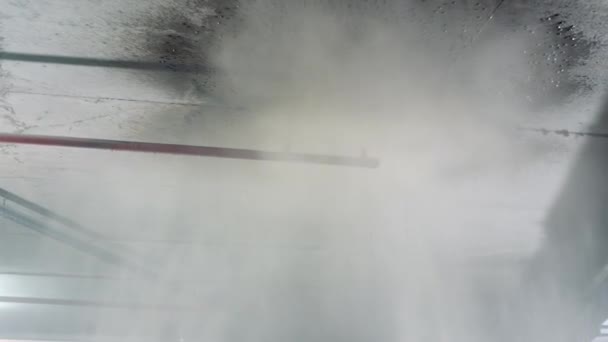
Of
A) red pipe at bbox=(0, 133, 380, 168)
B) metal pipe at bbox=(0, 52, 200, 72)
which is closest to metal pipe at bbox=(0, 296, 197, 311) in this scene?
red pipe at bbox=(0, 133, 380, 168)

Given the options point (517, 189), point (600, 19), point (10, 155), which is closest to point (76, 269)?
point (10, 155)

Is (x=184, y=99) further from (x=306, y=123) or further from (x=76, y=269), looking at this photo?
(x=76, y=269)

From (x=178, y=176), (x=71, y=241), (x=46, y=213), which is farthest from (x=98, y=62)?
(x=71, y=241)

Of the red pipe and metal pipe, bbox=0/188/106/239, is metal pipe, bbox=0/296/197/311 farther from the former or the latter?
the red pipe

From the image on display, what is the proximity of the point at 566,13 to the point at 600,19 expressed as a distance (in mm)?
115

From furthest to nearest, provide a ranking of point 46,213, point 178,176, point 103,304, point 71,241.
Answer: point 103,304 < point 71,241 < point 46,213 < point 178,176

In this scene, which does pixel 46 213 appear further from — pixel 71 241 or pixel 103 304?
pixel 103 304

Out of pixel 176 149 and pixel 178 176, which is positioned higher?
pixel 178 176

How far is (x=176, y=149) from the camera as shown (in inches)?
85.4

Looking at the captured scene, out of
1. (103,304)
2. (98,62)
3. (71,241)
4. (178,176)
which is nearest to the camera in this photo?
(98,62)

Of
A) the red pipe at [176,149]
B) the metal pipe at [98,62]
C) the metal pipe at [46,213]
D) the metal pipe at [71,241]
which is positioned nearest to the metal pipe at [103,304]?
the metal pipe at [71,241]

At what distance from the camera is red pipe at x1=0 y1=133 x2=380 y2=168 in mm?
2090

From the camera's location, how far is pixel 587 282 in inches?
139

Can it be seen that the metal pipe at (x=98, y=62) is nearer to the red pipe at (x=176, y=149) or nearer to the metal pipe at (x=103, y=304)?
the red pipe at (x=176, y=149)
